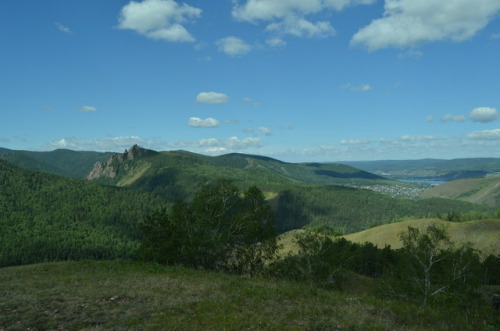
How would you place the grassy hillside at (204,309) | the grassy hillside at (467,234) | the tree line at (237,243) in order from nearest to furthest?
the grassy hillside at (204,309), the tree line at (237,243), the grassy hillside at (467,234)

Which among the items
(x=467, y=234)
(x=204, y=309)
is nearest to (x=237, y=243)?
(x=204, y=309)

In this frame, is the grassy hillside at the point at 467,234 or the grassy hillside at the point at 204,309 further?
the grassy hillside at the point at 467,234

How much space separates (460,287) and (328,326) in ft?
152

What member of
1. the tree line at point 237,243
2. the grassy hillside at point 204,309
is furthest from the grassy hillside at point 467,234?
the grassy hillside at point 204,309

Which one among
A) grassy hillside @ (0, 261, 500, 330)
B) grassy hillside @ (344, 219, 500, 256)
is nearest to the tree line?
grassy hillside @ (0, 261, 500, 330)

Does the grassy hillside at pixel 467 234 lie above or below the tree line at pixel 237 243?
below

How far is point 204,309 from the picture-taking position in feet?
55.5

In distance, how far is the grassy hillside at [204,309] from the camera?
1471 cm

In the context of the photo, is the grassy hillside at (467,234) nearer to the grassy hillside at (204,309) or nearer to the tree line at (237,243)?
the tree line at (237,243)

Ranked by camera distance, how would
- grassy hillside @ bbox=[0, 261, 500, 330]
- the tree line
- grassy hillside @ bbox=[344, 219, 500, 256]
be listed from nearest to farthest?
grassy hillside @ bbox=[0, 261, 500, 330]
the tree line
grassy hillside @ bbox=[344, 219, 500, 256]

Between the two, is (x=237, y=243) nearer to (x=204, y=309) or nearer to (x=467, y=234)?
(x=204, y=309)

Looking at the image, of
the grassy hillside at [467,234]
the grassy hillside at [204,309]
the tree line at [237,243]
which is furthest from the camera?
the grassy hillside at [467,234]

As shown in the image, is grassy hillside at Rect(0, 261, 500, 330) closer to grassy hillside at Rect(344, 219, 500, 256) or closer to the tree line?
the tree line

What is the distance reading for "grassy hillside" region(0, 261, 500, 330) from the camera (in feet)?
48.3
